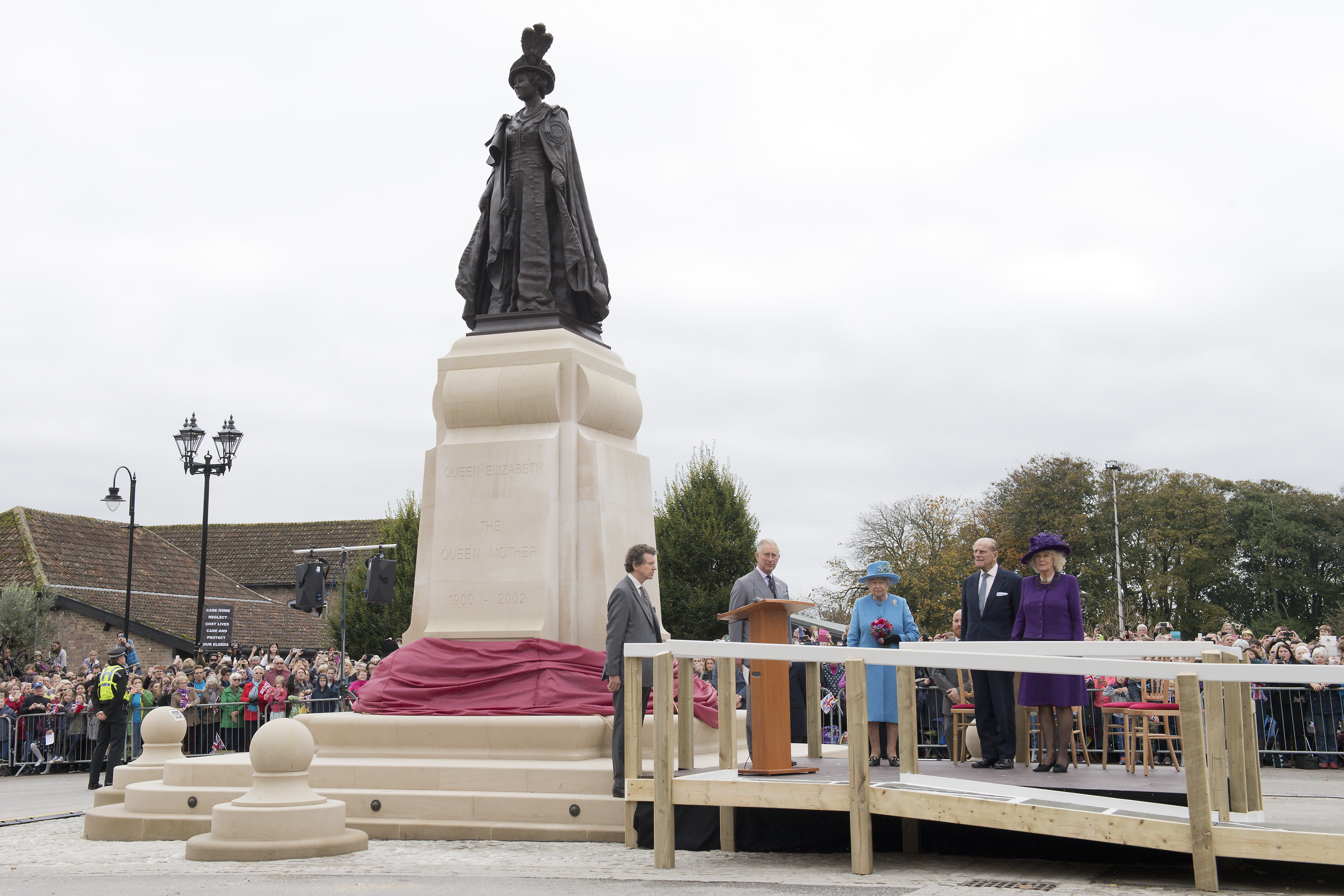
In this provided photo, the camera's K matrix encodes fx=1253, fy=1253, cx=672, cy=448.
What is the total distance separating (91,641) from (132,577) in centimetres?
231

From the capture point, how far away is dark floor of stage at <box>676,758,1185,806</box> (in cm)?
784

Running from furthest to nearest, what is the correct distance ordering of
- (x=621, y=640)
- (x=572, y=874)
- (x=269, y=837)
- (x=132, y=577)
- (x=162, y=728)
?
(x=132, y=577), (x=162, y=728), (x=621, y=640), (x=269, y=837), (x=572, y=874)

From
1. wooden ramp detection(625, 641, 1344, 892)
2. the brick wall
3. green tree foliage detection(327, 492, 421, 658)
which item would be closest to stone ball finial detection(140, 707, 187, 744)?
wooden ramp detection(625, 641, 1344, 892)

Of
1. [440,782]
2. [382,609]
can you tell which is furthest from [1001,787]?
[382,609]

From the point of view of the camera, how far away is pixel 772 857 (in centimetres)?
845

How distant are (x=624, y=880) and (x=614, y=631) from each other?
2.18 metres

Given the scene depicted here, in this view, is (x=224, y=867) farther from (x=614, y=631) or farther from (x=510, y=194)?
(x=510, y=194)

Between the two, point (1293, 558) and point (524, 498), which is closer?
point (524, 498)

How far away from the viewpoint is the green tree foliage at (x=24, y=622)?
106ft

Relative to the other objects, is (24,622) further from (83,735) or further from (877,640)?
(877,640)

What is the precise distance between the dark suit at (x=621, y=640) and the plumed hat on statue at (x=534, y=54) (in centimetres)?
615

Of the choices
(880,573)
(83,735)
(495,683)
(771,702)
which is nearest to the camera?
(771,702)

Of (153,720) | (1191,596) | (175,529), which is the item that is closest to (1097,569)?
(1191,596)

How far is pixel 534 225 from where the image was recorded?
12586mm
